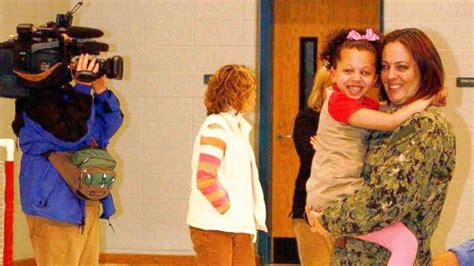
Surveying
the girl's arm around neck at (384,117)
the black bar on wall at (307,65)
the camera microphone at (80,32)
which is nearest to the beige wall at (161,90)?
the black bar on wall at (307,65)

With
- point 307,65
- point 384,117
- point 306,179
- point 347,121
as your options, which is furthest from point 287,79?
point 384,117

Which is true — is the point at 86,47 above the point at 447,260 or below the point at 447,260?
above

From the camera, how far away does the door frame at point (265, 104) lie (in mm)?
6527

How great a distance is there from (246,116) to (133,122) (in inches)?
33.8

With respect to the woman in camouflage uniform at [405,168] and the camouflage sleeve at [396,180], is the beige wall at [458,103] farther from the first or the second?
the camouflage sleeve at [396,180]

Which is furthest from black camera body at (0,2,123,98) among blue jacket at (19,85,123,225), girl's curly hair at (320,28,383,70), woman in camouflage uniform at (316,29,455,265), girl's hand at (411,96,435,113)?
girl's hand at (411,96,435,113)

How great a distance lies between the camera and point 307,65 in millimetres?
6809

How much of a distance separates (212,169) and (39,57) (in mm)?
898

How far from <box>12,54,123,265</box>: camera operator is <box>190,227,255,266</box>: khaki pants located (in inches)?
23.0

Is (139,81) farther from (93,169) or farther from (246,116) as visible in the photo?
(93,169)

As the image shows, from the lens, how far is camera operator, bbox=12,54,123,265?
3.30 metres

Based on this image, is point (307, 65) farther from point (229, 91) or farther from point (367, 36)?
point (367, 36)

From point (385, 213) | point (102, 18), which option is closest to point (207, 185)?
point (385, 213)

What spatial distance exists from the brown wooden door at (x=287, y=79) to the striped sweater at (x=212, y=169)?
296 cm
